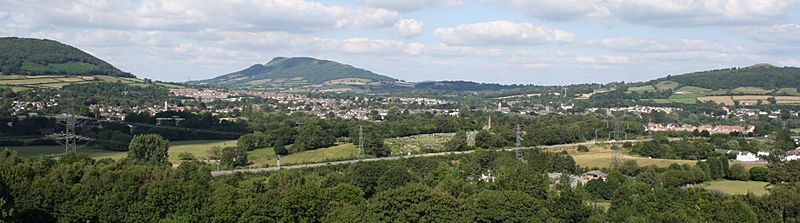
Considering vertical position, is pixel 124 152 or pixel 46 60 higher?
pixel 46 60

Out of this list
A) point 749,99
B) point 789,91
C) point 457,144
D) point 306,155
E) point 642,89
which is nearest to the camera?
point 306,155

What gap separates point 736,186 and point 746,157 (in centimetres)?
1379

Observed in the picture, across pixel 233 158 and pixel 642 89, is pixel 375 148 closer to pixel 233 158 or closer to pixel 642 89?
pixel 233 158

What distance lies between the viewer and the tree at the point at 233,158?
46844 mm

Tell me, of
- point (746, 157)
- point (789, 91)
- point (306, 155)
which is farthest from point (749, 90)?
point (306, 155)

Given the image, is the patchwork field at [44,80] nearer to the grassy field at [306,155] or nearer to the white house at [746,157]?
the grassy field at [306,155]

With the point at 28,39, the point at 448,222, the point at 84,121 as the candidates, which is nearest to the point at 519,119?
the point at 84,121

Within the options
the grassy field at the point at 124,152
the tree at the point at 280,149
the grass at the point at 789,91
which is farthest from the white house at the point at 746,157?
the grass at the point at 789,91

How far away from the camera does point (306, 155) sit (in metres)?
52.2

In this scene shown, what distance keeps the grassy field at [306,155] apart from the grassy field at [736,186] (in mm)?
22734

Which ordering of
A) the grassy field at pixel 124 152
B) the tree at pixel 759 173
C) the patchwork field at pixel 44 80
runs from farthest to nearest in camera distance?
1. the patchwork field at pixel 44 80
2. the grassy field at pixel 124 152
3. the tree at pixel 759 173

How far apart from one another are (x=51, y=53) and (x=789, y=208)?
11687 cm

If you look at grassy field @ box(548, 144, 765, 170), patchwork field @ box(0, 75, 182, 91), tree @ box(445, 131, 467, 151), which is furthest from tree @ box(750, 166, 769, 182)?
patchwork field @ box(0, 75, 182, 91)

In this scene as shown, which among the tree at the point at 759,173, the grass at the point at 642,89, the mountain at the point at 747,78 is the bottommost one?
the tree at the point at 759,173
